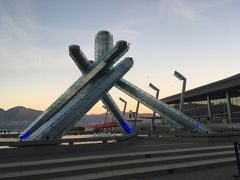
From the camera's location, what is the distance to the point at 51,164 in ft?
32.5

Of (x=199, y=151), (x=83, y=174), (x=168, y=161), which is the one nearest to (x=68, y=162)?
(x=83, y=174)

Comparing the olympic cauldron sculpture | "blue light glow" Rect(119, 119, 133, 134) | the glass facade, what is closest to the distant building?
the glass facade

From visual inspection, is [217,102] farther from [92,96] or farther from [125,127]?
[92,96]

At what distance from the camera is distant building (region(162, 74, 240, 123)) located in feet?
202

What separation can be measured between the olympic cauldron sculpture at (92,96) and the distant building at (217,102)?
27463 millimetres

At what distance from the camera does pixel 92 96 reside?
32.4 m

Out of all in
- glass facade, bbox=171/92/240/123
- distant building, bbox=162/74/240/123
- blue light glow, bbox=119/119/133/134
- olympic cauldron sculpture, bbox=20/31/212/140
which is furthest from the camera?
glass facade, bbox=171/92/240/123

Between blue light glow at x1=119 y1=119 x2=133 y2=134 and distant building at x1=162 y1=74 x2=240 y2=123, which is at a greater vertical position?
distant building at x1=162 y1=74 x2=240 y2=123

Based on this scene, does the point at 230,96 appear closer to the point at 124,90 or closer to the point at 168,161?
the point at 124,90

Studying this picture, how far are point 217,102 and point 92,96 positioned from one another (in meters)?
56.3

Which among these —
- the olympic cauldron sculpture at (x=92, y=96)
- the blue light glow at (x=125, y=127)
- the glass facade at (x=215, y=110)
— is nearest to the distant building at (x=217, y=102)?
the glass facade at (x=215, y=110)

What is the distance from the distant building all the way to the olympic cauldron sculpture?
27463mm

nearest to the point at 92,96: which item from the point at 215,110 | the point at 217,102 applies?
the point at 217,102

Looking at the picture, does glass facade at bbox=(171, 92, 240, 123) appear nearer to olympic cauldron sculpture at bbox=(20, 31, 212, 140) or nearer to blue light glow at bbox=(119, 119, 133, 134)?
blue light glow at bbox=(119, 119, 133, 134)
